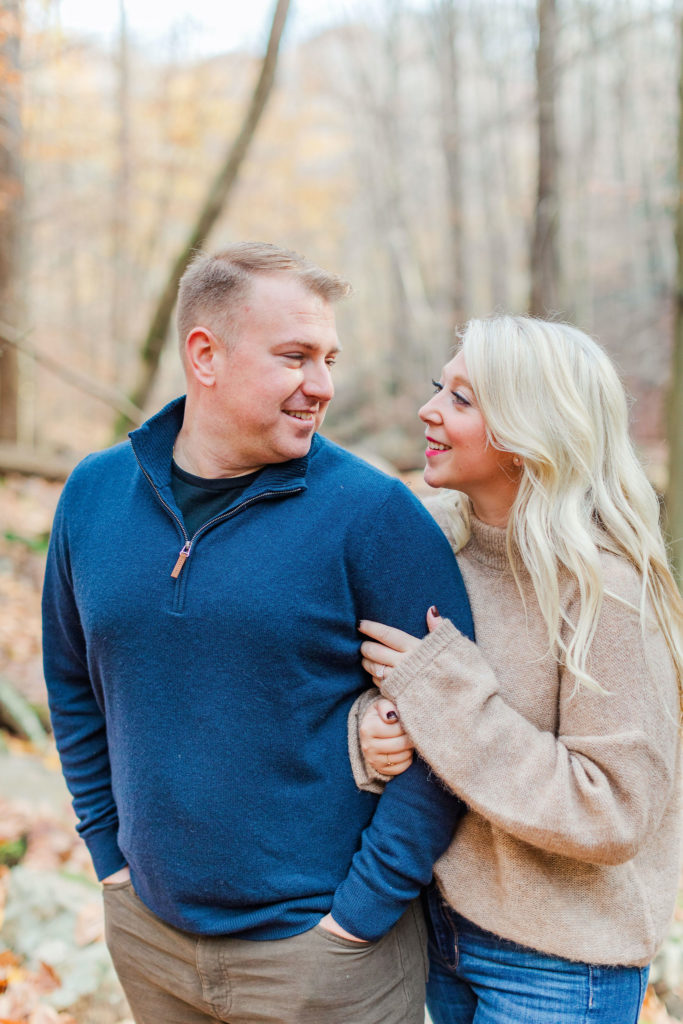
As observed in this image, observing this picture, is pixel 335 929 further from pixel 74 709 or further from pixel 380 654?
pixel 74 709

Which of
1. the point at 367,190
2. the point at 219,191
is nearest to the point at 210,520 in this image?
the point at 219,191

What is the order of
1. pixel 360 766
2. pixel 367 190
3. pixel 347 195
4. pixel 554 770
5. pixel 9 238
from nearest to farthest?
1. pixel 554 770
2. pixel 360 766
3. pixel 9 238
4. pixel 367 190
5. pixel 347 195

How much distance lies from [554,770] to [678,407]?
4.27m

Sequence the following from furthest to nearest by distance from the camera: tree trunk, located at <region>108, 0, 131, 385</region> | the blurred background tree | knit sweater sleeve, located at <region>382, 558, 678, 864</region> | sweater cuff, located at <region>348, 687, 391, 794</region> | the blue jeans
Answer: the blurred background tree → tree trunk, located at <region>108, 0, 131, 385</region> → sweater cuff, located at <region>348, 687, 391, 794</region> → the blue jeans → knit sweater sleeve, located at <region>382, 558, 678, 864</region>

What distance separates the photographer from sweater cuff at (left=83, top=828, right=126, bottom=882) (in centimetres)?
210

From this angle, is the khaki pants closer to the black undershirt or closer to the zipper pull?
the zipper pull

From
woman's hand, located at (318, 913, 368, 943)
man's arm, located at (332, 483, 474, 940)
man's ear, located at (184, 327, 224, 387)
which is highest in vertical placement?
man's ear, located at (184, 327, 224, 387)

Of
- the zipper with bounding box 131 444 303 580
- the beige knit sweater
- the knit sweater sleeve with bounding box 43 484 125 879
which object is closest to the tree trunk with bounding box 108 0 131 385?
the knit sweater sleeve with bounding box 43 484 125 879

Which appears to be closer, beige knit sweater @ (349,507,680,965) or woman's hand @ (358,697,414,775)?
beige knit sweater @ (349,507,680,965)

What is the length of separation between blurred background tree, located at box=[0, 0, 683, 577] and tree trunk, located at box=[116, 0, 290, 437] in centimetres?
260

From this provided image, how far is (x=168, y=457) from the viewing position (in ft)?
6.84

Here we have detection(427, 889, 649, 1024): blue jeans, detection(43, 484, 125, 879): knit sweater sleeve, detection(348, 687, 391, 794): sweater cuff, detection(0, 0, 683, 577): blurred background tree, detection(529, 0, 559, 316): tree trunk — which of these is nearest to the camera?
detection(427, 889, 649, 1024): blue jeans

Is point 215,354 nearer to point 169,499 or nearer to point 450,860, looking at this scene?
point 169,499

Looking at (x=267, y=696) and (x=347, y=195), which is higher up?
(x=347, y=195)
